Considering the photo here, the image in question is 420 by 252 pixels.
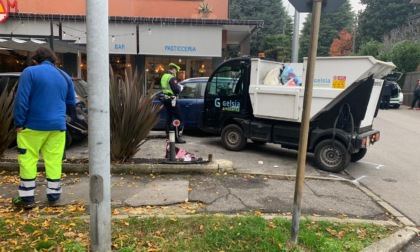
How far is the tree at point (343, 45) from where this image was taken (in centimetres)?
5050

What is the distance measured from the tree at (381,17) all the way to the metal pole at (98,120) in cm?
4360

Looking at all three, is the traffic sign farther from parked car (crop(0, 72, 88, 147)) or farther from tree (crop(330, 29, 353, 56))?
tree (crop(330, 29, 353, 56))

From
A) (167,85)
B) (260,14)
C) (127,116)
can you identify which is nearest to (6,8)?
(167,85)

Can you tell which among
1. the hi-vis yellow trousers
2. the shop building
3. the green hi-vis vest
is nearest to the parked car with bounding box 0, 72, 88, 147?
the green hi-vis vest

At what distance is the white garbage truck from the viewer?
6.51 m

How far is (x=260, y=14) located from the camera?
49.0 m

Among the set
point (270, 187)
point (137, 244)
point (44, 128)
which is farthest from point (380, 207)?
point (44, 128)

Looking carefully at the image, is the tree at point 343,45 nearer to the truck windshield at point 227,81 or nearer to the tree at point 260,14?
the tree at point 260,14

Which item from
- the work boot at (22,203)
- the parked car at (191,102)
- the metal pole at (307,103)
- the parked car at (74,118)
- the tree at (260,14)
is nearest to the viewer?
the metal pole at (307,103)

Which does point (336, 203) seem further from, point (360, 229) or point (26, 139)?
point (26, 139)

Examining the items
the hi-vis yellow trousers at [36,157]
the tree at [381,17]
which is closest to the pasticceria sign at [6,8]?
the hi-vis yellow trousers at [36,157]

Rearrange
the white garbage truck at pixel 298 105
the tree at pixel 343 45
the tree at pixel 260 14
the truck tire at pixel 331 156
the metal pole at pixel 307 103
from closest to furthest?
the metal pole at pixel 307 103 < the white garbage truck at pixel 298 105 < the truck tire at pixel 331 156 < the tree at pixel 260 14 < the tree at pixel 343 45

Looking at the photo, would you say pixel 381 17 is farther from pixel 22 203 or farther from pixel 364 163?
pixel 22 203

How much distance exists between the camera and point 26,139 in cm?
423
